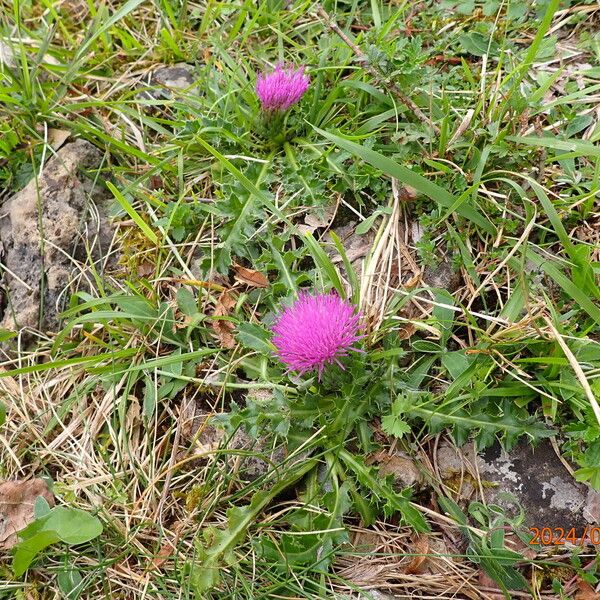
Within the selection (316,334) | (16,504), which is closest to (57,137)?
(16,504)

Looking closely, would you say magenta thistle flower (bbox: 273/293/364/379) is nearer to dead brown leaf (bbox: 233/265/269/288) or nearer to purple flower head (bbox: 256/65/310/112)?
dead brown leaf (bbox: 233/265/269/288)

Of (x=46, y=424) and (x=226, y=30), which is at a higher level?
(x=226, y=30)

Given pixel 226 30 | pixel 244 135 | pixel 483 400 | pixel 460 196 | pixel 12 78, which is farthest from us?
pixel 226 30

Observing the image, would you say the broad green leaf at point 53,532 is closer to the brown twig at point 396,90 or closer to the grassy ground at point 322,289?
the grassy ground at point 322,289

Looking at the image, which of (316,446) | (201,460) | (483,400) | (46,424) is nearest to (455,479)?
(483,400)

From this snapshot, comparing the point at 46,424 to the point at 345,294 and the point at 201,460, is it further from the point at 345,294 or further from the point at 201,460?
the point at 345,294

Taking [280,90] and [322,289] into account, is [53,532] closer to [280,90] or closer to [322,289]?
[322,289]
